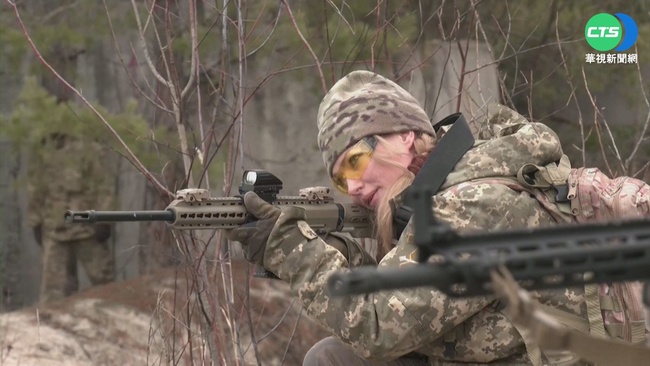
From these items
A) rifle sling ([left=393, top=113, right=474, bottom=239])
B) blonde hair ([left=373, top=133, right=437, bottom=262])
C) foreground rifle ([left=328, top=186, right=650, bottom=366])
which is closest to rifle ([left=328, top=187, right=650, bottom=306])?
foreground rifle ([left=328, top=186, right=650, bottom=366])

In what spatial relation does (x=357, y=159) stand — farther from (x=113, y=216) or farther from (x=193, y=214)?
(x=113, y=216)

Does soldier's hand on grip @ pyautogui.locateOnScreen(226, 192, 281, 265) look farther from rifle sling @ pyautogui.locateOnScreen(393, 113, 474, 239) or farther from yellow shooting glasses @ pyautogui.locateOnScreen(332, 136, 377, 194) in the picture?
rifle sling @ pyautogui.locateOnScreen(393, 113, 474, 239)

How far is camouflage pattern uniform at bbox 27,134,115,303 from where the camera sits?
9.82 metres

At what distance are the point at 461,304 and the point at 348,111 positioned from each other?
69 centimetres

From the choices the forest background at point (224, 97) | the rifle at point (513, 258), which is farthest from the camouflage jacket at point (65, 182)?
the rifle at point (513, 258)

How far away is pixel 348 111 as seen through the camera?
351 centimetres

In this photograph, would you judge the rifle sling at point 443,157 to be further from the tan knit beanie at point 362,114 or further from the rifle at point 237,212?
the rifle at point 237,212

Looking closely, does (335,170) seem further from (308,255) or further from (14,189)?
(14,189)

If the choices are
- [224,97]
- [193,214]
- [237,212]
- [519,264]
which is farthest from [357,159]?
[224,97]

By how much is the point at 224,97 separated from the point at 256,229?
352cm

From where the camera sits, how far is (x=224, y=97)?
22.8 ft

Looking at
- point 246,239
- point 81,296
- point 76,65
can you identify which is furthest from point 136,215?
point 76,65

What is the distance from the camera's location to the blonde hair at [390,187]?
3.45m

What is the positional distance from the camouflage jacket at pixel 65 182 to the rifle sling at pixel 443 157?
254 inches
